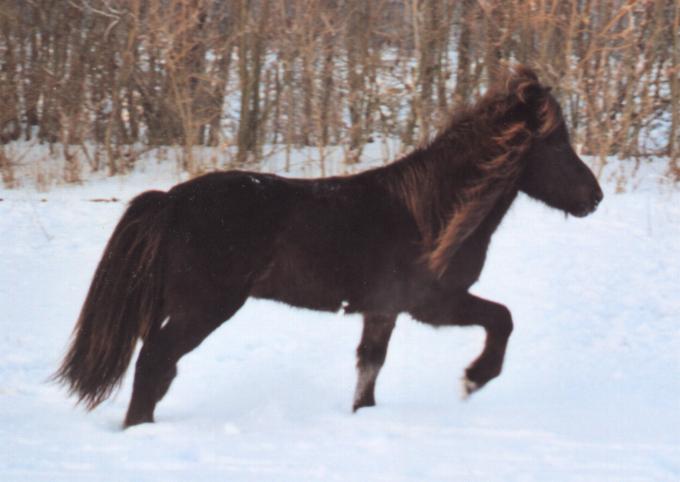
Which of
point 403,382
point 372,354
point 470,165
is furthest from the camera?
point 403,382

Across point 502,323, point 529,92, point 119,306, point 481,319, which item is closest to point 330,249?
point 481,319

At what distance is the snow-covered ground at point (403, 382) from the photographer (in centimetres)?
419

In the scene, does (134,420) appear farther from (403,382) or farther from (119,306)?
(403,382)

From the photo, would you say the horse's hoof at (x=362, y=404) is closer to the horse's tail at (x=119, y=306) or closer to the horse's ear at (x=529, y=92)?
the horse's tail at (x=119, y=306)

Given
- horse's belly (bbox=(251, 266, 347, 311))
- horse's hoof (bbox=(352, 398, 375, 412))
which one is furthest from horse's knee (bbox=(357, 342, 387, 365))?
horse's belly (bbox=(251, 266, 347, 311))

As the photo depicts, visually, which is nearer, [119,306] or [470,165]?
[119,306]

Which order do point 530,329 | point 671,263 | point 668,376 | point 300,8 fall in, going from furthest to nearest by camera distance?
point 300,8 < point 671,263 < point 530,329 < point 668,376

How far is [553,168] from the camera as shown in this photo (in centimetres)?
541

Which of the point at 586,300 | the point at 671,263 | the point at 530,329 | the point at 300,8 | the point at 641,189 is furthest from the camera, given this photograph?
the point at 300,8

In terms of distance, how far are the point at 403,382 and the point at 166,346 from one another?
6.14 ft

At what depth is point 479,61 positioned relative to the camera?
12.8m

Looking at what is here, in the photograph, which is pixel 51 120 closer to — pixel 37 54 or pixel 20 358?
pixel 37 54

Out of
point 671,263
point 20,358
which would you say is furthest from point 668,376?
point 20,358

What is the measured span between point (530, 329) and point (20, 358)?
3.76 m
